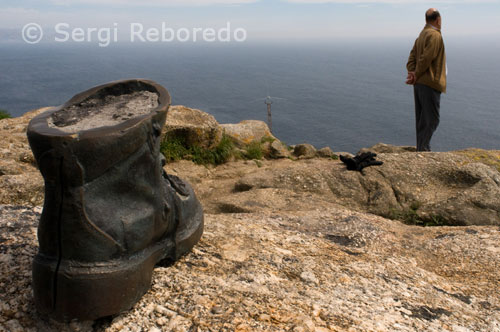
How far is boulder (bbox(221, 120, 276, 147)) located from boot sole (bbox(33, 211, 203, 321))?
20.6ft

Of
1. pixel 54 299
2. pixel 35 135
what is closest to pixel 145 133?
pixel 35 135

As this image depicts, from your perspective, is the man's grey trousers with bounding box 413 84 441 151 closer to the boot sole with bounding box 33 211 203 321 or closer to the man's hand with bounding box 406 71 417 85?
the man's hand with bounding box 406 71 417 85

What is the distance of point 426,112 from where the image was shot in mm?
7523

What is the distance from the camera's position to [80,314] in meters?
1.89

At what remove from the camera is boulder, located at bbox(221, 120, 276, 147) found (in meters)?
8.32

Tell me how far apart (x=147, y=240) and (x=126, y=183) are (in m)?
0.33

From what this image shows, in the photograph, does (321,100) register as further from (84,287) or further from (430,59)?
(84,287)

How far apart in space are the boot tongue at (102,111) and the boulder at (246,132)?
19.1 feet

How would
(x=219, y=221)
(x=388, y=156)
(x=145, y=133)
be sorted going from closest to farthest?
(x=145, y=133), (x=219, y=221), (x=388, y=156)

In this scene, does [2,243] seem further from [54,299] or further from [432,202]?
[432,202]

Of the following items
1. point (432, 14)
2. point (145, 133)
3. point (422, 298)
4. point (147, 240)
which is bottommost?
point (422, 298)

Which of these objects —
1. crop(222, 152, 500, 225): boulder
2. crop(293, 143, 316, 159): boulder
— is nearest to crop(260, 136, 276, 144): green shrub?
crop(293, 143, 316, 159): boulder

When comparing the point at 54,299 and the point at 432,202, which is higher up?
the point at 54,299

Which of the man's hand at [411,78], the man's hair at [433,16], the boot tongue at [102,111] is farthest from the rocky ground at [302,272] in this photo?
the man's hair at [433,16]
